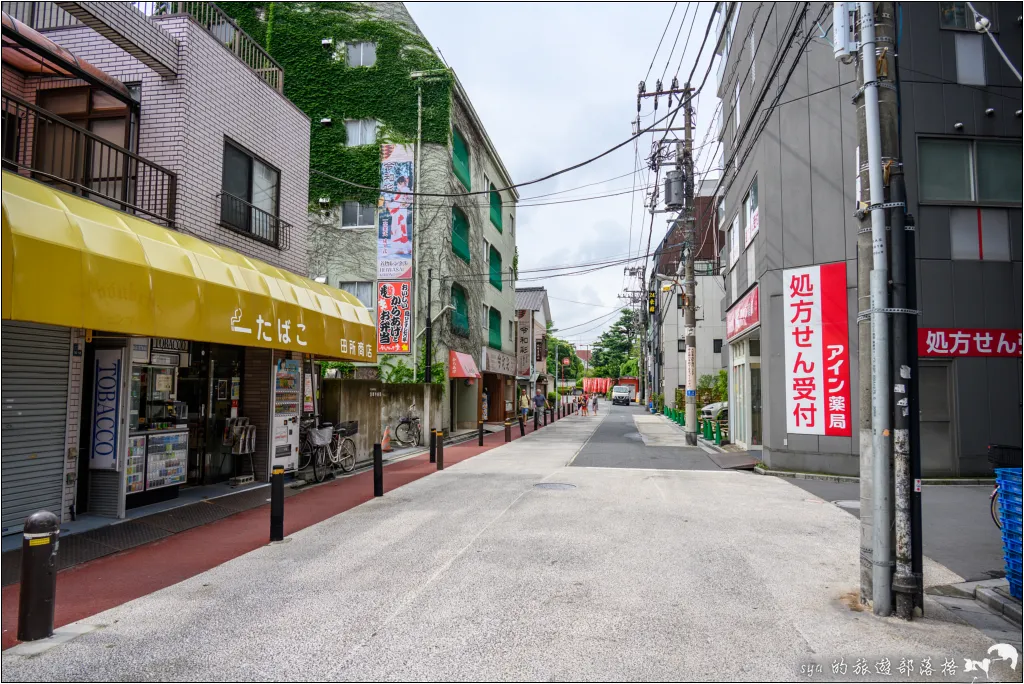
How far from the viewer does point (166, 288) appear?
27.2ft

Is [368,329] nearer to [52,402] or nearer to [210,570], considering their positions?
[52,402]

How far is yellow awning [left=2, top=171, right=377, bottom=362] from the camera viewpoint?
254 inches

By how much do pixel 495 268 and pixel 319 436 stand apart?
2296 centimetres

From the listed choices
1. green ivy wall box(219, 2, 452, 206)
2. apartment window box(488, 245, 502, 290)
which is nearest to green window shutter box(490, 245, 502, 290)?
apartment window box(488, 245, 502, 290)

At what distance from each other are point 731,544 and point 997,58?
12.1 m

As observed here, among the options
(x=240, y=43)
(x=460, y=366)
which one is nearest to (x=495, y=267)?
(x=460, y=366)

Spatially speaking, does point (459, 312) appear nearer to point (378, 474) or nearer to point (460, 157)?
point (460, 157)

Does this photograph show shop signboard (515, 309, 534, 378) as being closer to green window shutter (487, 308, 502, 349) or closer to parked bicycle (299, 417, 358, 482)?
green window shutter (487, 308, 502, 349)

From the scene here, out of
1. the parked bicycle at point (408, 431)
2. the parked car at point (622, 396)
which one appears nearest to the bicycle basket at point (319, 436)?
the parked bicycle at point (408, 431)

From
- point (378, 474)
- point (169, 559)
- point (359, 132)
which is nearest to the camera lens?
point (169, 559)

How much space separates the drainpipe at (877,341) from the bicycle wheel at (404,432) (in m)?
17.4

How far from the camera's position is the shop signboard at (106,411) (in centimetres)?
908

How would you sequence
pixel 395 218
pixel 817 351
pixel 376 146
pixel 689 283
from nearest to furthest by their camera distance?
pixel 817 351, pixel 689 283, pixel 395 218, pixel 376 146

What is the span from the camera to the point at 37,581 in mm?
4770
